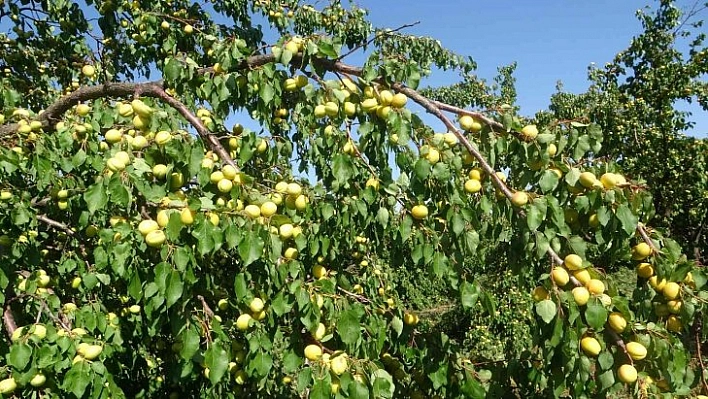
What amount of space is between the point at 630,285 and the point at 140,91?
854cm

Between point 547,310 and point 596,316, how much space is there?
0.11 m

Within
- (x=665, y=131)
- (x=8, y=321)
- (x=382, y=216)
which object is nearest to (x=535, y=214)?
(x=382, y=216)

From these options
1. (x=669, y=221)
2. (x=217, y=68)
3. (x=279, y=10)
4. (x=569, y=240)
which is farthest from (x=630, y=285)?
(x=217, y=68)

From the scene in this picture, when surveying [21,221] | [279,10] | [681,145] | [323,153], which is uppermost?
[681,145]

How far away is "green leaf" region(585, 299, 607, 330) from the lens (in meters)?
1.22

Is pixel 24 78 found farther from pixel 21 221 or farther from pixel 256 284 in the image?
pixel 256 284

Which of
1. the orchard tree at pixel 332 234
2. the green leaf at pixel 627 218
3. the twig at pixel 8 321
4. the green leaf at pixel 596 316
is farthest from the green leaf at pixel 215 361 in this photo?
the green leaf at pixel 627 218

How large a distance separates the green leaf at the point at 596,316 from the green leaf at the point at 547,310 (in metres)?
0.08

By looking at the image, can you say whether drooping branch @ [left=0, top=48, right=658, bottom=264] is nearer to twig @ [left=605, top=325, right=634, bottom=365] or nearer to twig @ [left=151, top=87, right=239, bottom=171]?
twig @ [left=151, top=87, right=239, bottom=171]

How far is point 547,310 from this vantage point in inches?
49.6

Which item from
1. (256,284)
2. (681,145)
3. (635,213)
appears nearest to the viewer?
(635,213)

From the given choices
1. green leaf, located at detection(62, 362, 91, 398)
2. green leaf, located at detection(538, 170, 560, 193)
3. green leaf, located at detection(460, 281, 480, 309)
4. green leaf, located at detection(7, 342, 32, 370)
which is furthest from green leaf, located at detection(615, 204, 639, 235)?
green leaf, located at detection(7, 342, 32, 370)

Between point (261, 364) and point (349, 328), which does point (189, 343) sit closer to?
point (261, 364)

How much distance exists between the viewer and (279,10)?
3.69 m
